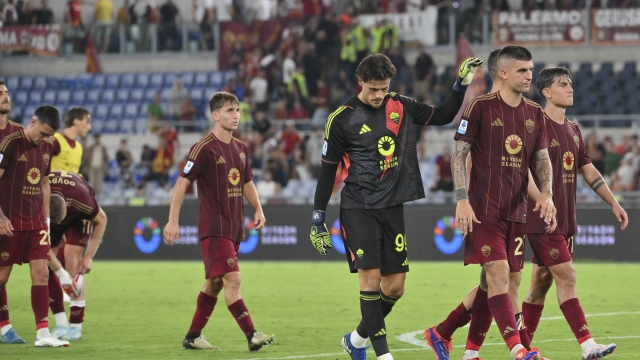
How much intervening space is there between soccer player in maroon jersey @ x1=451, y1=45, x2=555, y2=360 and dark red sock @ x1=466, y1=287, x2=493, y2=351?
29 cm

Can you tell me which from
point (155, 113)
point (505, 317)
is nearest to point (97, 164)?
point (155, 113)

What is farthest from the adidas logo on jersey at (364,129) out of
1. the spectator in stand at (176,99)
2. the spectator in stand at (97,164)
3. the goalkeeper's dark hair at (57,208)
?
the spectator in stand at (176,99)

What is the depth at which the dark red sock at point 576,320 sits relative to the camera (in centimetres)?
817

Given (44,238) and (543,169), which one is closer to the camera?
(543,169)

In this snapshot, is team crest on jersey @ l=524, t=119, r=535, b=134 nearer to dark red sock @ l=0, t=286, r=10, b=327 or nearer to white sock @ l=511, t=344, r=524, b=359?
white sock @ l=511, t=344, r=524, b=359

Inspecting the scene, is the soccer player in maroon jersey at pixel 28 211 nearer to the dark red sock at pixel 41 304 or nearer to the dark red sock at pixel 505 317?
the dark red sock at pixel 41 304

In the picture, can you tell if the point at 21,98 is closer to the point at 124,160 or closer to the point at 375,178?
the point at 124,160

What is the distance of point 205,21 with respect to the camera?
30.6 metres

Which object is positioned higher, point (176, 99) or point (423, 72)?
point (423, 72)

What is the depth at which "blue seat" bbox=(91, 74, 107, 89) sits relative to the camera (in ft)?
102

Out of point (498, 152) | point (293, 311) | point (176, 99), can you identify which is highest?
point (498, 152)

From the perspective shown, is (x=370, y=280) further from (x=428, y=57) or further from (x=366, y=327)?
(x=428, y=57)

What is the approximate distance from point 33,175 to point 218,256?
1918 mm

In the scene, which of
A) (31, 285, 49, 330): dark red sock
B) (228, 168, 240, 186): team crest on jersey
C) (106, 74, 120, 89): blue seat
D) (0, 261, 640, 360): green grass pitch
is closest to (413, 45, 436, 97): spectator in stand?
(0, 261, 640, 360): green grass pitch
